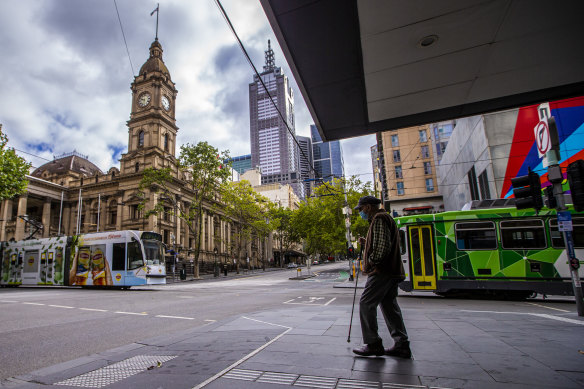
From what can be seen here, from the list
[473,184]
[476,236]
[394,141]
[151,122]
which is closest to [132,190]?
[151,122]

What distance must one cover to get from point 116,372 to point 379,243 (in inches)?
125

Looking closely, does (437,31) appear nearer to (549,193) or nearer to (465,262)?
(549,193)

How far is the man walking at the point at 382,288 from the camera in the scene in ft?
12.2

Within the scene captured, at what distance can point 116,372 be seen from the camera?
3.45m

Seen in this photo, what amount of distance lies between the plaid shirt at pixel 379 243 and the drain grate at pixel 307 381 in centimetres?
136

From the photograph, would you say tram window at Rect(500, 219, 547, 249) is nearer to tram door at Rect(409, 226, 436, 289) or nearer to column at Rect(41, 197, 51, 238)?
tram door at Rect(409, 226, 436, 289)

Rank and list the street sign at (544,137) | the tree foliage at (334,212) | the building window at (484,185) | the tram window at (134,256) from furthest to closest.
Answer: the tree foliage at (334,212) < the building window at (484,185) < the tram window at (134,256) < the street sign at (544,137)

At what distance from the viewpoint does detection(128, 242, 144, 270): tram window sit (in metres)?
19.0

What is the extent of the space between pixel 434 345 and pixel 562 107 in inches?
655

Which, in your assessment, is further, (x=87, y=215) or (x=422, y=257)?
(x=87, y=215)

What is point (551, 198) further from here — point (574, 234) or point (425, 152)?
point (425, 152)

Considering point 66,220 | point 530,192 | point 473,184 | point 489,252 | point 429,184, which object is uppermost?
point 429,184

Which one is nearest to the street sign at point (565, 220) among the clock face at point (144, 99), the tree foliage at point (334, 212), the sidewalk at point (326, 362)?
the sidewalk at point (326, 362)

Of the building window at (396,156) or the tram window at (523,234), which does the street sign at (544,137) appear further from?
the building window at (396,156)
